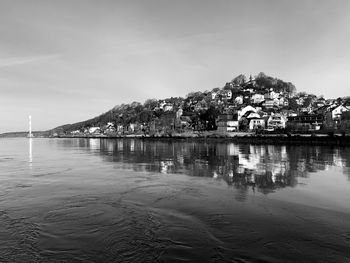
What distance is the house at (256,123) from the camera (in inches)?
4163

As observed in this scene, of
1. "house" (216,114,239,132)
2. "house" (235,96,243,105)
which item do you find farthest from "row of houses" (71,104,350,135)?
"house" (235,96,243,105)

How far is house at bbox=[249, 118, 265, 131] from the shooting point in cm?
10575

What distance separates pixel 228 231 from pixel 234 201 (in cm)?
394

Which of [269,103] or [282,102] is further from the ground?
[282,102]

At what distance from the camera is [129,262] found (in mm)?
6516

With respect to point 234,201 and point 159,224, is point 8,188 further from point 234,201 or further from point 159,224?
point 234,201

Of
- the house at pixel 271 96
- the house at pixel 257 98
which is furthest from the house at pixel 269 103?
the house at pixel 257 98

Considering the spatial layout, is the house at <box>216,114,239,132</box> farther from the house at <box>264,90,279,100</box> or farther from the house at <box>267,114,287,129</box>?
the house at <box>264,90,279,100</box>

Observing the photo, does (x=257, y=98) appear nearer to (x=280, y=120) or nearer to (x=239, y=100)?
(x=239, y=100)

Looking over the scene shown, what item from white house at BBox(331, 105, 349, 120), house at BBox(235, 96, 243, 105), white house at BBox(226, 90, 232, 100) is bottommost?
white house at BBox(331, 105, 349, 120)

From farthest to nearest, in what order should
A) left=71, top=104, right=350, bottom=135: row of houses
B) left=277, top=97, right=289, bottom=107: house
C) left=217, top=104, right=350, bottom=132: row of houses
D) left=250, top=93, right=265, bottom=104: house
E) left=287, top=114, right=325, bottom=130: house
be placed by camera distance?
left=250, top=93, right=265, bottom=104: house → left=277, top=97, right=289, bottom=107: house → left=71, top=104, right=350, bottom=135: row of houses → left=217, top=104, right=350, bottom=132: row of houses → left=287, top=114, right=325, bottom=130: house

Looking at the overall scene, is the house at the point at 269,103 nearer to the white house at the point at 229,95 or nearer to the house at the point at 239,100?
the house at the point at 239,100

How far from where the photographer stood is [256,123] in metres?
107

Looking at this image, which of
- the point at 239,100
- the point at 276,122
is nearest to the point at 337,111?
the point at 276,122
